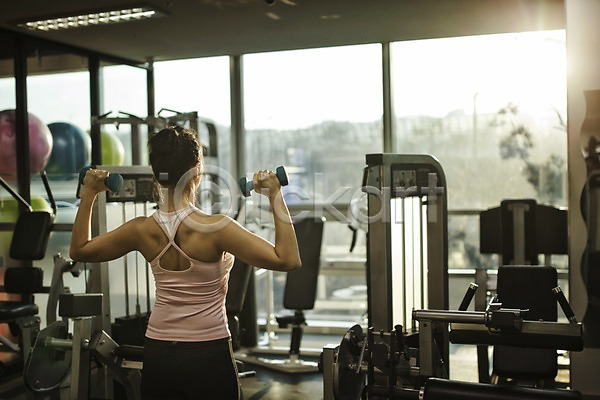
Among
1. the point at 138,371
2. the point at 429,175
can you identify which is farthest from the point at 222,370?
the point at 429,175

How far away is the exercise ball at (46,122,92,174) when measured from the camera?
486 centimetres

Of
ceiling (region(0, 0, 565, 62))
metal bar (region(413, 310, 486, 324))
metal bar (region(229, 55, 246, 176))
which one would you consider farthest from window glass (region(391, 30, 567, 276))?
metal bar (region(413, 310, 486, 324))

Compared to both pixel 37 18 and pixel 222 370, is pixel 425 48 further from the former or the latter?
pixel 222 370

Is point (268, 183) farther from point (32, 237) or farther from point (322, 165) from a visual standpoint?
point (322, 165)

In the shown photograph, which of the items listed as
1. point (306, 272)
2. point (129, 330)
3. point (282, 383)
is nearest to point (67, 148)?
point (129, 330)

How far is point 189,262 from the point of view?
6.00ft

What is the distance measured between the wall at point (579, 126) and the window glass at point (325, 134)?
188cm

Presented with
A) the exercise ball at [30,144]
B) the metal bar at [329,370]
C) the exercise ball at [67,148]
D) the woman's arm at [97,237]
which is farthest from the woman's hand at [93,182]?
the exercise ball at [67,148]

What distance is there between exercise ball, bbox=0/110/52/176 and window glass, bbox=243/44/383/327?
156cm

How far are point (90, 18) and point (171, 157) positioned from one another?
2866 mm

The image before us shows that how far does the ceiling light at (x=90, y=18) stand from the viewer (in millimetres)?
4158

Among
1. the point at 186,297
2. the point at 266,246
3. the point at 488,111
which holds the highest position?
the point at 488,111

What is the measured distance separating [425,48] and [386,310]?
117 inches

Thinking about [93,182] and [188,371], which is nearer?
[188,371]
